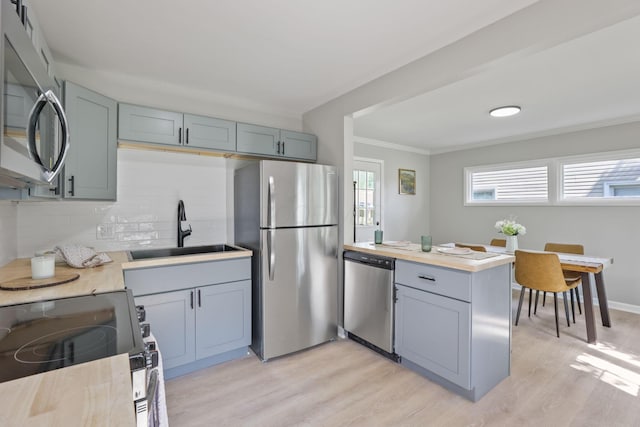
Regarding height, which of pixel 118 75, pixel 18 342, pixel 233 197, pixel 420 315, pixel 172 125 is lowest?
pixel 420 315

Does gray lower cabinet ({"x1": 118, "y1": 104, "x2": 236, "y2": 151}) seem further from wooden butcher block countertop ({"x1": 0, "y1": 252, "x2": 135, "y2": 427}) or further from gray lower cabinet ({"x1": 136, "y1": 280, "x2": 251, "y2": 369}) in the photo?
wooden butcher block countertop ({"x1": 0, "y1": 252, "x2": 135, "y2": 427})

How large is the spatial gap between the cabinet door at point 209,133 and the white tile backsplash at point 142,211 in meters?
0.34

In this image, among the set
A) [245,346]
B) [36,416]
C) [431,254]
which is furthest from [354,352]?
[36,416]

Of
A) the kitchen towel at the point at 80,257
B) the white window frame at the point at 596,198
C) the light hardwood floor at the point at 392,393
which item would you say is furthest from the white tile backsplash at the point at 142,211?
the white window frame at the point at 596,198

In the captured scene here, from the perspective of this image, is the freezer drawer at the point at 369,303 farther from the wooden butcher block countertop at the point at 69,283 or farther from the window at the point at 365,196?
the window at the point at 365,196

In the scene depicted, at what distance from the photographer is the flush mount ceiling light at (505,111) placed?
11.2 ft

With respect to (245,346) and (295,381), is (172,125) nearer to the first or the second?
(245,346)

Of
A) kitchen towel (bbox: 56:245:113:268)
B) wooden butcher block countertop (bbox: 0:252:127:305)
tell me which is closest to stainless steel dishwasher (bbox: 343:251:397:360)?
wooden butcher block countertop (bbox: 0:252:127:305)

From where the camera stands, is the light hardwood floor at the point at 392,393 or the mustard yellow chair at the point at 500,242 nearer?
the light hardwood floor at the point at 392,393

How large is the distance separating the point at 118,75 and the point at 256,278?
2065 mm

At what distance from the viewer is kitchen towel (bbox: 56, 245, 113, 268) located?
197cm

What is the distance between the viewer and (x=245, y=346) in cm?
271

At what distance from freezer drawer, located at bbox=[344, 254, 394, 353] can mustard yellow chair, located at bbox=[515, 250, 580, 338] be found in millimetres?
1720

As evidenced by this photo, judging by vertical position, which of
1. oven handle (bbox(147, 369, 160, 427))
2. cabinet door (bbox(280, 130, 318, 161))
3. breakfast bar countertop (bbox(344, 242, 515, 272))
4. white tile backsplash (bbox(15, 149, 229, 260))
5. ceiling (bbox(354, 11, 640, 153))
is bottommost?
oven handle (bbox(147, 369, 160, 427))
